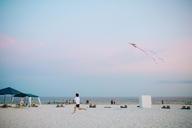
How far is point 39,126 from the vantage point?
1300 cm

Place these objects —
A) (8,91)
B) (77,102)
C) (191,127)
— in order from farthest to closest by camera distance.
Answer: (8,91) → (77,102) → (191,127)

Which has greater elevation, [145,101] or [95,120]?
[145,101]

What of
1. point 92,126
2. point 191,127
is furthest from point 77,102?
point 191,127

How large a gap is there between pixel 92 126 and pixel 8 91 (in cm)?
1938

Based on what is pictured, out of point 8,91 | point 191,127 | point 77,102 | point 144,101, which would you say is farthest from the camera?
point 8,91

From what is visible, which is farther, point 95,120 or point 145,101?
point 145,101

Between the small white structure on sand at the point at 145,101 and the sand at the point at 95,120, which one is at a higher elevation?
the small white structure on sand at the point at 145,101

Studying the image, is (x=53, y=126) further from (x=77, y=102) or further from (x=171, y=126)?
(x=77, y=102)

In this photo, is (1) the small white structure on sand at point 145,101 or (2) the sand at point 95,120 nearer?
(2) the sand at point 95,120

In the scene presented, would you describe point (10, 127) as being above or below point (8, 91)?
below

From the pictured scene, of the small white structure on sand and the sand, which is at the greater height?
the small white structure on sand

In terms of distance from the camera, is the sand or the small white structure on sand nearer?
the sand

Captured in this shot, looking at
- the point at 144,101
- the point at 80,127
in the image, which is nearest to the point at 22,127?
the point at 80,127

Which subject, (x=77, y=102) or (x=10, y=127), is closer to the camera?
(x=10, y=127)
